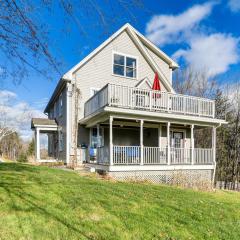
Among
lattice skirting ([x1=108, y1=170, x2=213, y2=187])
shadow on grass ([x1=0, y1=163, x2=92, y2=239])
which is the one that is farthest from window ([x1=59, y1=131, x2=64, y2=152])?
shadow on grass ([x1=0, y1=163, x2=92, y2=239])

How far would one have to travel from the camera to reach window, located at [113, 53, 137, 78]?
19.2 metres

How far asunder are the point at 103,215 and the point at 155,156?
31.8 ft

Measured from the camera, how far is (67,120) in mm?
17688

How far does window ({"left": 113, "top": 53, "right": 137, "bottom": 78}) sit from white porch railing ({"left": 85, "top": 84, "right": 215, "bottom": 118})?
3.58m

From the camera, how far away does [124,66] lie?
63.6ft

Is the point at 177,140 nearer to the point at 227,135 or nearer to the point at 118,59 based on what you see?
the point at 118,59

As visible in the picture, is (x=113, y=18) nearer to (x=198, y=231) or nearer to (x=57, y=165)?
(x=198, y=231)

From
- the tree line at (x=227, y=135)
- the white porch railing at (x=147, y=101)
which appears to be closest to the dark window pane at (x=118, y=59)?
the white porch railing at (x=147, y=101)

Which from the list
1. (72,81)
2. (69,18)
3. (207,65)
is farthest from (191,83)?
(69,18)

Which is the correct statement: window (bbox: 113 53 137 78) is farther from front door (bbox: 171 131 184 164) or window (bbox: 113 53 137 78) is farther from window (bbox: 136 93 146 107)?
front door (bbox: 171 131 184 164)

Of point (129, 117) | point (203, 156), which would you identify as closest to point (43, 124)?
point (129, 117)

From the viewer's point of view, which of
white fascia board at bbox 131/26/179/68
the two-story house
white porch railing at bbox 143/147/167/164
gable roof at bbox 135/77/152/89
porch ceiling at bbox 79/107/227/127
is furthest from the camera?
white fascia board at bbox 131/26/179/68

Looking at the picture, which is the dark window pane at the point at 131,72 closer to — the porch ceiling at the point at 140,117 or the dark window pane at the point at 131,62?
the dark window pane at the point at 131,62

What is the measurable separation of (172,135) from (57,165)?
796 cm
